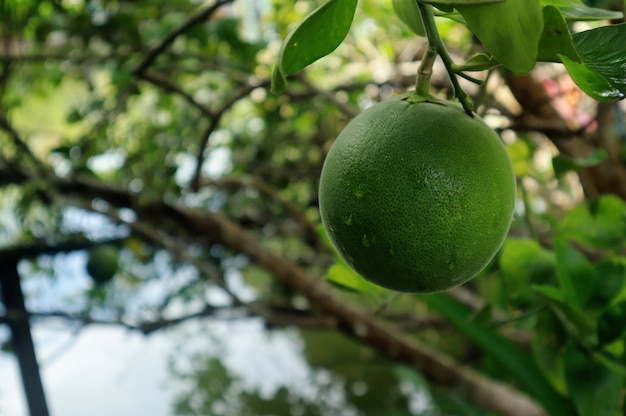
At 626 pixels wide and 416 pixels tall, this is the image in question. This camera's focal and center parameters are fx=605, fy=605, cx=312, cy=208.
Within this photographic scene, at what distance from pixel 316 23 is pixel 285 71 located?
0.04 metres

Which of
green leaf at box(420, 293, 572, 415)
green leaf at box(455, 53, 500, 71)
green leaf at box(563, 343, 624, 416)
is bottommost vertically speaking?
green leaf at box(420, 293, 572, 415)

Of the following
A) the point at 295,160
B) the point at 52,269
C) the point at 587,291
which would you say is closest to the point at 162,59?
the point at 295,160

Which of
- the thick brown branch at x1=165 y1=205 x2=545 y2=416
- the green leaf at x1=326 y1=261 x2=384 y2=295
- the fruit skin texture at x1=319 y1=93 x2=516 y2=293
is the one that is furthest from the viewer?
the thick brown branch at x1=165 y1=205 x2=545 y2=416

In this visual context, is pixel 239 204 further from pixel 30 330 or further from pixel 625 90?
pixel 625 90

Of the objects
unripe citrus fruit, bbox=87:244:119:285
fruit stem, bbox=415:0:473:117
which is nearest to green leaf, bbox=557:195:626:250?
fruit stem, bbox=415:0:473:117

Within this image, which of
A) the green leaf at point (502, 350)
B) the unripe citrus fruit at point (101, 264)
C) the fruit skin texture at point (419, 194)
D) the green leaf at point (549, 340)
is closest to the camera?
the fruit skin texture at point (419, 194)

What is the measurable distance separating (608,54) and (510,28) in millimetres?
91

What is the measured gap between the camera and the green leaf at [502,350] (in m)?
1.13

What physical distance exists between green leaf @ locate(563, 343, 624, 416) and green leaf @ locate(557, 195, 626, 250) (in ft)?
0.56

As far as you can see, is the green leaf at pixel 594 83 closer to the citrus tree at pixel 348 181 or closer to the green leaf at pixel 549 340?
the citrus tree at pixel 348 181

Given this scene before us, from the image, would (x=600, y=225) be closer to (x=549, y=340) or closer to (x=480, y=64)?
(x=549, y=340)

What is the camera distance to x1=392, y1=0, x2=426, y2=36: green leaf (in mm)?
402

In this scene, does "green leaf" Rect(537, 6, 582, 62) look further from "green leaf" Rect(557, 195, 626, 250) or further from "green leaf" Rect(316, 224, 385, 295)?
"green leaf" Rect(557, 195, 626, 250)

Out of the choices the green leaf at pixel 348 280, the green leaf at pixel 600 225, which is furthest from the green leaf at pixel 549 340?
the green leaf at pixel 348 280
